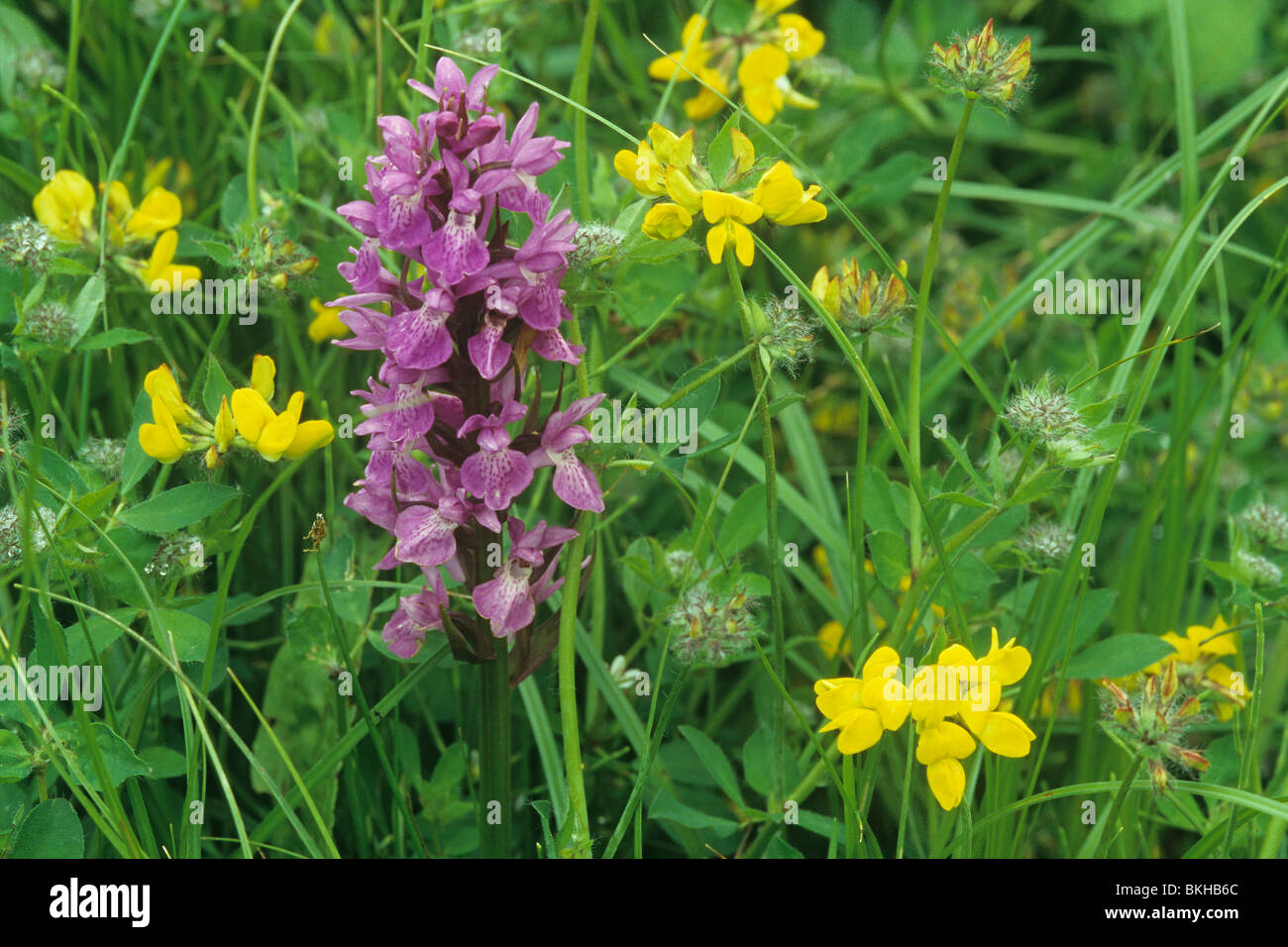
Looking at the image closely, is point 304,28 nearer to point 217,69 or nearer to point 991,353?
point 217,69

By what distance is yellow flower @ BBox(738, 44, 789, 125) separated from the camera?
5.86 feet

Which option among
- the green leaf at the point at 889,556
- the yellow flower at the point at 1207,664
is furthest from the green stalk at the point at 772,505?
the yellow flower at the point at 1207,664

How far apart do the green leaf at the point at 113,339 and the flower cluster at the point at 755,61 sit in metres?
0.89

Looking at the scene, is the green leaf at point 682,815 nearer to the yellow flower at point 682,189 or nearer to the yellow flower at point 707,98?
the yellow flower at point 682,189

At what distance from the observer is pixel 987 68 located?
1.27 metres

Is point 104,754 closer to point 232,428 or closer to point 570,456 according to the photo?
point 232,428

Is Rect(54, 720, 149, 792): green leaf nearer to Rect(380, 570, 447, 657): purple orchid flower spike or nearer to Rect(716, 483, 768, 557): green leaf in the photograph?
Rect(380, 570, 447, 657): purple orchid flower spike

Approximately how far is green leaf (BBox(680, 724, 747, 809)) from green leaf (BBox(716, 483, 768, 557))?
232 mm

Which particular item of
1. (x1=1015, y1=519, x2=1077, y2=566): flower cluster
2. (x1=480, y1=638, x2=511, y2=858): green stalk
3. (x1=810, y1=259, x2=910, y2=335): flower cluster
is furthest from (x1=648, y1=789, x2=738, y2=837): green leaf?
(x1=810, y1=259, x2=910, y2=335): flower cluster

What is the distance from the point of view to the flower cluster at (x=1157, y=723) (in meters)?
1.20

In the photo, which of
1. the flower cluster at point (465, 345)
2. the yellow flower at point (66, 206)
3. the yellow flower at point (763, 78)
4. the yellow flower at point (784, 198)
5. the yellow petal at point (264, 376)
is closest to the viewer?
the flower cluster at point (465, 345)

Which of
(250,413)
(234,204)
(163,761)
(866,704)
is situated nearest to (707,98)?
(234,204)

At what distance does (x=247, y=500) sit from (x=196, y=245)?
0.40 m
